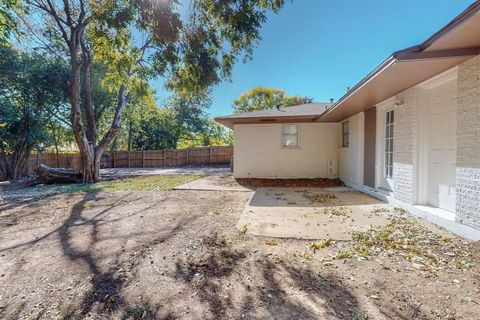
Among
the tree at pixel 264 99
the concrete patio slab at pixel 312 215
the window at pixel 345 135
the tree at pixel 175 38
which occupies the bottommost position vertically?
the concrete patio slab at pixel 312 215

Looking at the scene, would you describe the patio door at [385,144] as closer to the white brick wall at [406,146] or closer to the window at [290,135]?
the white brick wall at [406,146]

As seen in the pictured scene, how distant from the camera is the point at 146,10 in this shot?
17.1 ft

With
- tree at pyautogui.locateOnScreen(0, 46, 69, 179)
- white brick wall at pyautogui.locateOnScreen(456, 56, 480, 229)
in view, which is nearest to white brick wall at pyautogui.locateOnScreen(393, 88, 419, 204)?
white brick wall at pyautogui.locateOnScreen(456, 56, 480, 229)

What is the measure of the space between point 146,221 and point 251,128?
6.33m

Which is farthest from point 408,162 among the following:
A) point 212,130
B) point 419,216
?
point 212,130

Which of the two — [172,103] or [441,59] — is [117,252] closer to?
[441,59]

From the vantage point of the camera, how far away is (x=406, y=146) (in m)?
5.03

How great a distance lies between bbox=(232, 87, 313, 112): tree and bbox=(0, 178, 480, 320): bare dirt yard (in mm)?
26959

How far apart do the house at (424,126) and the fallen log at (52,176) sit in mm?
10842

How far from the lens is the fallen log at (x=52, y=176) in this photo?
10.7m

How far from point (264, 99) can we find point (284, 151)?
2160 cm

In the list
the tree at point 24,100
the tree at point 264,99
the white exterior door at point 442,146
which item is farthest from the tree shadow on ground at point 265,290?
the tree at point 264,99

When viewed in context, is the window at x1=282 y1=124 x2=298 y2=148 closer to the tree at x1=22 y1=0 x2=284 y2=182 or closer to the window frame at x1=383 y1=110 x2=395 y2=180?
the window frame at x1=383 y1=110 x2=395 y2=180

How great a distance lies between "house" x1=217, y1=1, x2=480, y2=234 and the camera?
335 centimetres
